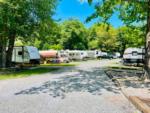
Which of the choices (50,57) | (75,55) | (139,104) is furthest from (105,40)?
(139,104)

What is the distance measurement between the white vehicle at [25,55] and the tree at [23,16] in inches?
239

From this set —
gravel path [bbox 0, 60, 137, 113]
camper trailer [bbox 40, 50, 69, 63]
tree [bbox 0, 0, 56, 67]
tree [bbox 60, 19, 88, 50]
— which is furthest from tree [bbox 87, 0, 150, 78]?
tree [bbox 60, 19, 88, 50]

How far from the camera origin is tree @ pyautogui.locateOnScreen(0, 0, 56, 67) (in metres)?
27.5

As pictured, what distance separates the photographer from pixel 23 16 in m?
29.8

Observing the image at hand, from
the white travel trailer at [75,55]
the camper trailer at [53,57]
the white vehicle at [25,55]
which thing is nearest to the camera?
the white vehicle at [25,55]

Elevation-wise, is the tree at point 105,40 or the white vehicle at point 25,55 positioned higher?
the tree at point 105,40

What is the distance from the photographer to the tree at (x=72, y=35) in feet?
274

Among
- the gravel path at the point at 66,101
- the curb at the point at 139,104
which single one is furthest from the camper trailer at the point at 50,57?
the curb at the point at 139,104

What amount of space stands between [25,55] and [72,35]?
44989mm

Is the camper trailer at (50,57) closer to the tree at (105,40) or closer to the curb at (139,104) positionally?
the tree at (105,40)

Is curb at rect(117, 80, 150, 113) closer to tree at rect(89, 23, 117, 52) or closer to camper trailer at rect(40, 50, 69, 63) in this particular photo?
camper trailer at rect(40, 50, 69, 63)

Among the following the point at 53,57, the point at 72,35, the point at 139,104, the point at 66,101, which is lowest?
the point at 66,101

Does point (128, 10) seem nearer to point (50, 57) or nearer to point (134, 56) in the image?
point (134, 56)

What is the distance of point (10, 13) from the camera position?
2753 centimetres
